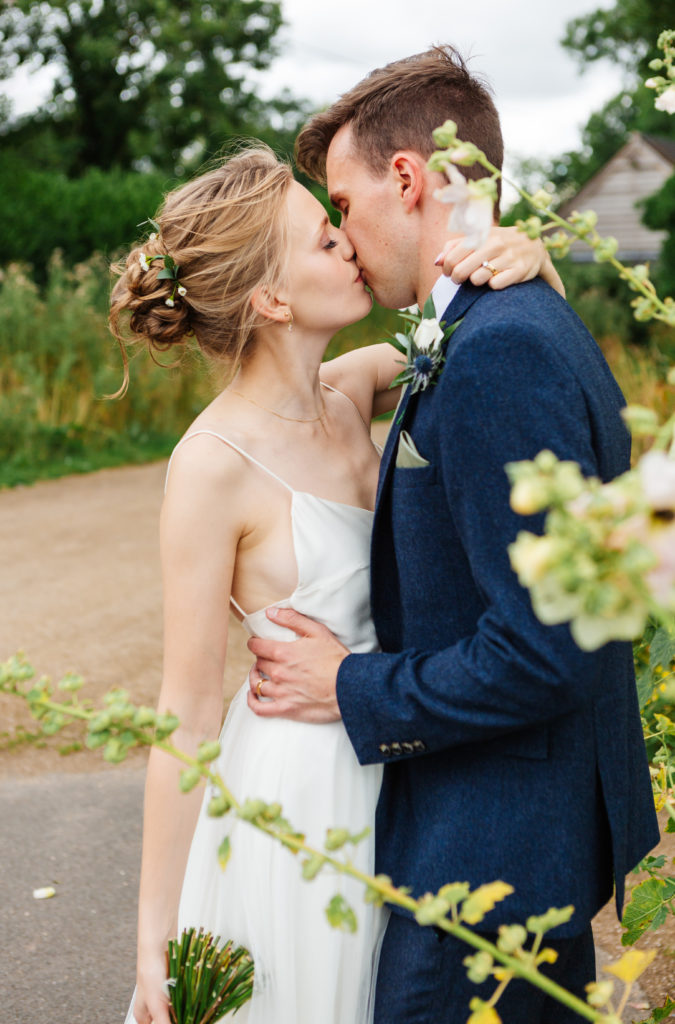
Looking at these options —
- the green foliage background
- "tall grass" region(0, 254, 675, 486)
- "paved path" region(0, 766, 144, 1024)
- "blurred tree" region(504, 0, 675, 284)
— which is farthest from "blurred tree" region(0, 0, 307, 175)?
"paved path" region(0, 766, 144, 1024)

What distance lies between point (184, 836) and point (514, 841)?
66 cm

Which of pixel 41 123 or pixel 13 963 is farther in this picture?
pixel 41 123

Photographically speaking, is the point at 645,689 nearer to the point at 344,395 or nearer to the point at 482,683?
the point at 344,395

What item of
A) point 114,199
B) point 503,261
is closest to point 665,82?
point 503,261

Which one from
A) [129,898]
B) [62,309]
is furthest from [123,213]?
[129,898]

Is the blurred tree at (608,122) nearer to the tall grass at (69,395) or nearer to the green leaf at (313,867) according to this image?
the tall grass at (69,395)

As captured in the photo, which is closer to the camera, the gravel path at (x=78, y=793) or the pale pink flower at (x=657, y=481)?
the pale pink flower at (x=657, y=481)

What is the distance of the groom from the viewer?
4.75 ft

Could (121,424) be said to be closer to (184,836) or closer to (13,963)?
(13,963)

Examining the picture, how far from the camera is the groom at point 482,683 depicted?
1.45 metres

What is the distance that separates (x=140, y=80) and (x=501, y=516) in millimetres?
31373

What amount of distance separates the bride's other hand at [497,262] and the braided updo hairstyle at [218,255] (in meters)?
0.51

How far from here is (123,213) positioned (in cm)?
1572

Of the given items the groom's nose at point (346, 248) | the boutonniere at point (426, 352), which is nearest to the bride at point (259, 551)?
the groom's nose at point (346, 248)
